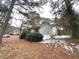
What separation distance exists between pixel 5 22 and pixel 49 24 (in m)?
17.5

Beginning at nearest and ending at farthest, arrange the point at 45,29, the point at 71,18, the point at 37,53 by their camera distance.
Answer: the point at 37,53
the point at 71,18
the point at 45,29

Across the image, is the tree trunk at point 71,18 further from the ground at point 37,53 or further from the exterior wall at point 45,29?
the exterior wall at point 45,29

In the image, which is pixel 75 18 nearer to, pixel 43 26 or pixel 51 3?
pixel 51 3

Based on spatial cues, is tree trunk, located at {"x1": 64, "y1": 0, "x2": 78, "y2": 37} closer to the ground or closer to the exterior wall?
the ground

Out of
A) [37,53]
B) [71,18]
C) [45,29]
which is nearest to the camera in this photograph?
[37,53]

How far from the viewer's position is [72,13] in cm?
2233

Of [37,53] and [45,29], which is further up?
[45,29]

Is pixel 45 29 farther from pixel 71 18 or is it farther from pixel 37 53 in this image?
pixel 37 53

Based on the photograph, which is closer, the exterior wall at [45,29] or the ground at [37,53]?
the ground at [37,53]

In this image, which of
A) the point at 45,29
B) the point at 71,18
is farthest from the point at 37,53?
the point at 45,29

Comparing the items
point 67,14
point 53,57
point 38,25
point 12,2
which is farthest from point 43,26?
point 53,57

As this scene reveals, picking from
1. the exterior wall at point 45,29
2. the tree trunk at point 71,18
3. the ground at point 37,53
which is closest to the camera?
the ground at point 37,53

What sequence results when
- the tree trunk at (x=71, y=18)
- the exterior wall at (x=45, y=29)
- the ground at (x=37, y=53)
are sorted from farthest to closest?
the exterior wall at (x=45, y=29) → the tree trunk at (x=71, y=18) → the ground at (x=37, y=53)

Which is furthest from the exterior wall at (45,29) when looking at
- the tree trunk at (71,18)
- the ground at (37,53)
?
the ground at (37,53)
